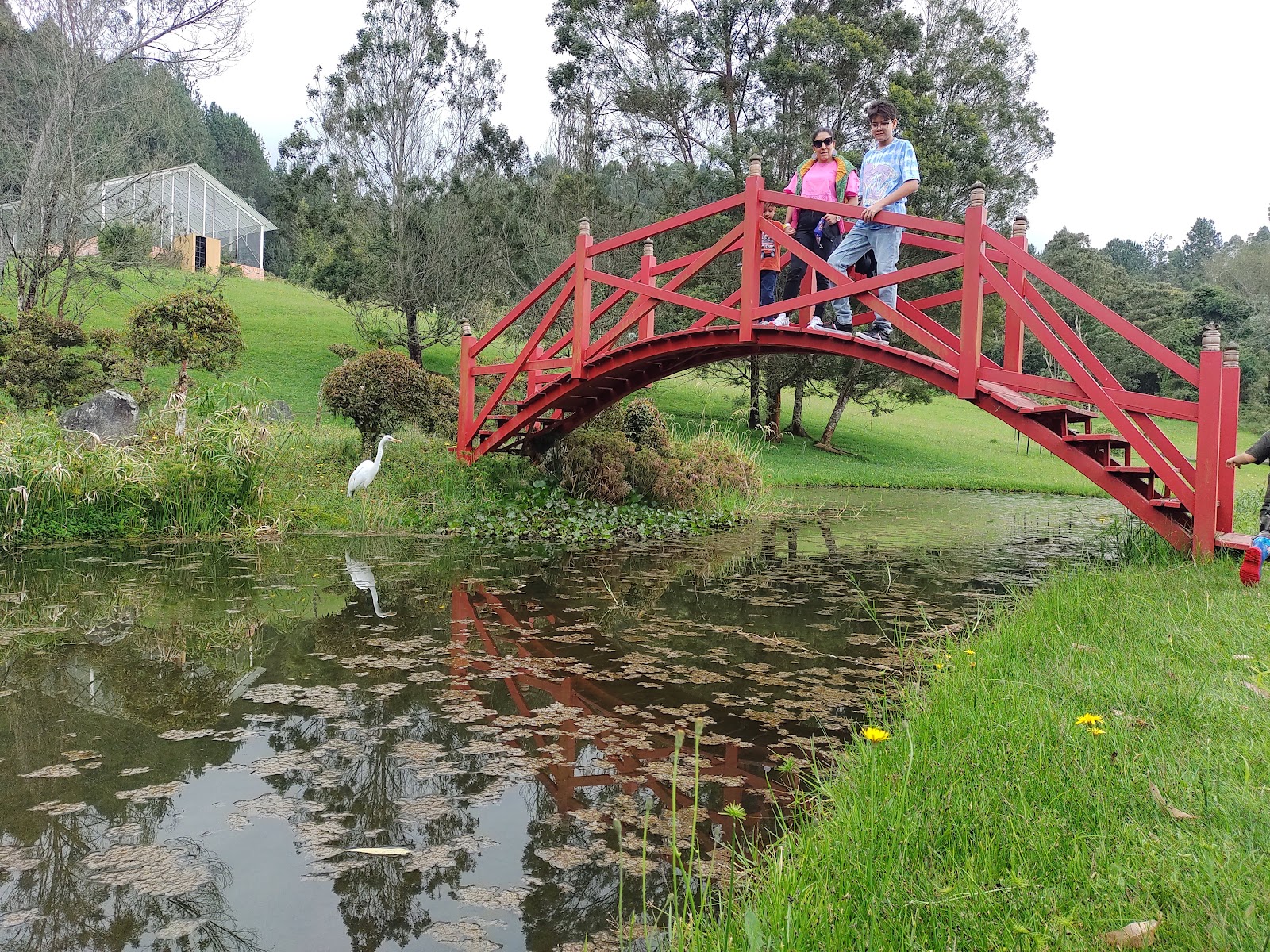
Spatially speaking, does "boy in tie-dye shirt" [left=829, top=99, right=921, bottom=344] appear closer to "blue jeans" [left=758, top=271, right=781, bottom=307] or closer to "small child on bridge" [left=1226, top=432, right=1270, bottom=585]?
"blue jeans" [left=758, top=271, right=781, bottom=307]

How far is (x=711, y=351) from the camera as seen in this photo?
913 centimetres

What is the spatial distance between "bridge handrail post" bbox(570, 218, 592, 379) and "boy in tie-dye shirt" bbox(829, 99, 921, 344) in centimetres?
282

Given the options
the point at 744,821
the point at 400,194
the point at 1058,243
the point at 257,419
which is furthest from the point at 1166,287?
the point at 744,821

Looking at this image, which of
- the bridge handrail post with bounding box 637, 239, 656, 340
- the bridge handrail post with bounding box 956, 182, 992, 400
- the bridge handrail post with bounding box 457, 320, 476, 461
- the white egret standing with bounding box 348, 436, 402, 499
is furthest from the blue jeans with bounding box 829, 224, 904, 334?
the bridge handrail post with bounding box 457, 320, 476, 461

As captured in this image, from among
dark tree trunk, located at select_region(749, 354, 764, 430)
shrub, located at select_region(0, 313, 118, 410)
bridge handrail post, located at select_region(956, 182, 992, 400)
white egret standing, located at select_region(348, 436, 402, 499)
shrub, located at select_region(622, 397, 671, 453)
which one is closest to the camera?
bridge handrail post, located at select_region(956, 182, 992, 400)

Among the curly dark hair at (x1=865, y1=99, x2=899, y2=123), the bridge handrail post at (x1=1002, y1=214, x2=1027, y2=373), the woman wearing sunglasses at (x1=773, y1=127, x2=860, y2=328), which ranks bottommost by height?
the bridge handrail post at (x1=1002, y1=214, x2=1027, y2=373)

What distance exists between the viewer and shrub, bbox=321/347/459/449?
1093 cm

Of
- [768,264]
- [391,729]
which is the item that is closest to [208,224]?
[768,264]

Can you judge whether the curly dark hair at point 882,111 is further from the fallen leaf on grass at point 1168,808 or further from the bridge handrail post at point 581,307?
the fallen leaf on grass at point 1168,808

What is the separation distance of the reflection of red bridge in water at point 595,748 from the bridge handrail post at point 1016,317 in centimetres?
425

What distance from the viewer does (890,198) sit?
6766mm

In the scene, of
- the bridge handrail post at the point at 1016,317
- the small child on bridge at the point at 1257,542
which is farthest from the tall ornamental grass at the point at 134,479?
the small child on bridge at the point at 1257,542

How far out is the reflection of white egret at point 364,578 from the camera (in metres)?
5.94

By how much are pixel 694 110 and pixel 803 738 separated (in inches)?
768
